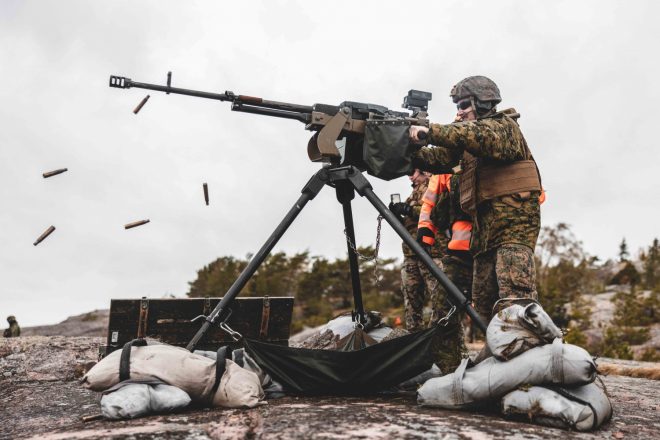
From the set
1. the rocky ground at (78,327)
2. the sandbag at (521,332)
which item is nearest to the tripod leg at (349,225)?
the sandbag at (521,332)

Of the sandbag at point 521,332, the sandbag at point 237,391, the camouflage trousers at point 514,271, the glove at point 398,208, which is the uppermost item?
the glove at point 398,208

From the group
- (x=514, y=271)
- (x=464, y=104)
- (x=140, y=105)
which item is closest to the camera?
(x=514, y=271)

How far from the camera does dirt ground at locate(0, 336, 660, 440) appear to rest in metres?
2.52

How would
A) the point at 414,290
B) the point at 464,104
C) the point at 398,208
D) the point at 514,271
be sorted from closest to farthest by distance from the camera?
the point at 514,271 → the point at 464,104 → the point at 398,208 → the point at 414,290

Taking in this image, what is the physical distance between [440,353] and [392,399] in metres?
0.73

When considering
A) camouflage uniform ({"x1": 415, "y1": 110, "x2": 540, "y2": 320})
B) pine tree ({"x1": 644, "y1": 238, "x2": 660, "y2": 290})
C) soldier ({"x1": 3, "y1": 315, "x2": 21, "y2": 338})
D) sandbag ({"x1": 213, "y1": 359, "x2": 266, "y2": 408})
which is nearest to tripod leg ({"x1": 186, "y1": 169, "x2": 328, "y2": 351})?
sandbag ({"x1": 213, "y1": 359, "x2": 266, "y2": 408})

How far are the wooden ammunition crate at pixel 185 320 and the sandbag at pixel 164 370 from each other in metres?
1.02

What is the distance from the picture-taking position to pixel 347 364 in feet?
12.2

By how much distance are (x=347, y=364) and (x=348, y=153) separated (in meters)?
1.66

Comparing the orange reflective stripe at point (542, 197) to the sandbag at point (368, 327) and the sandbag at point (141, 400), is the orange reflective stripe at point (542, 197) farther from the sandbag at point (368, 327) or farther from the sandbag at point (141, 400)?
the sandbag at point (141, 400)

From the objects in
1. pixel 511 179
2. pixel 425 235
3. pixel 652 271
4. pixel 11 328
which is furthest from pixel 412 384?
pixel 652 271

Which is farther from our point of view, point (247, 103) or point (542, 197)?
point (247, 103)

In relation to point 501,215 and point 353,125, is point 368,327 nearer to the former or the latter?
point 501,215

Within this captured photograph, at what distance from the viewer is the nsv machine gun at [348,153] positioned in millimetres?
3750
